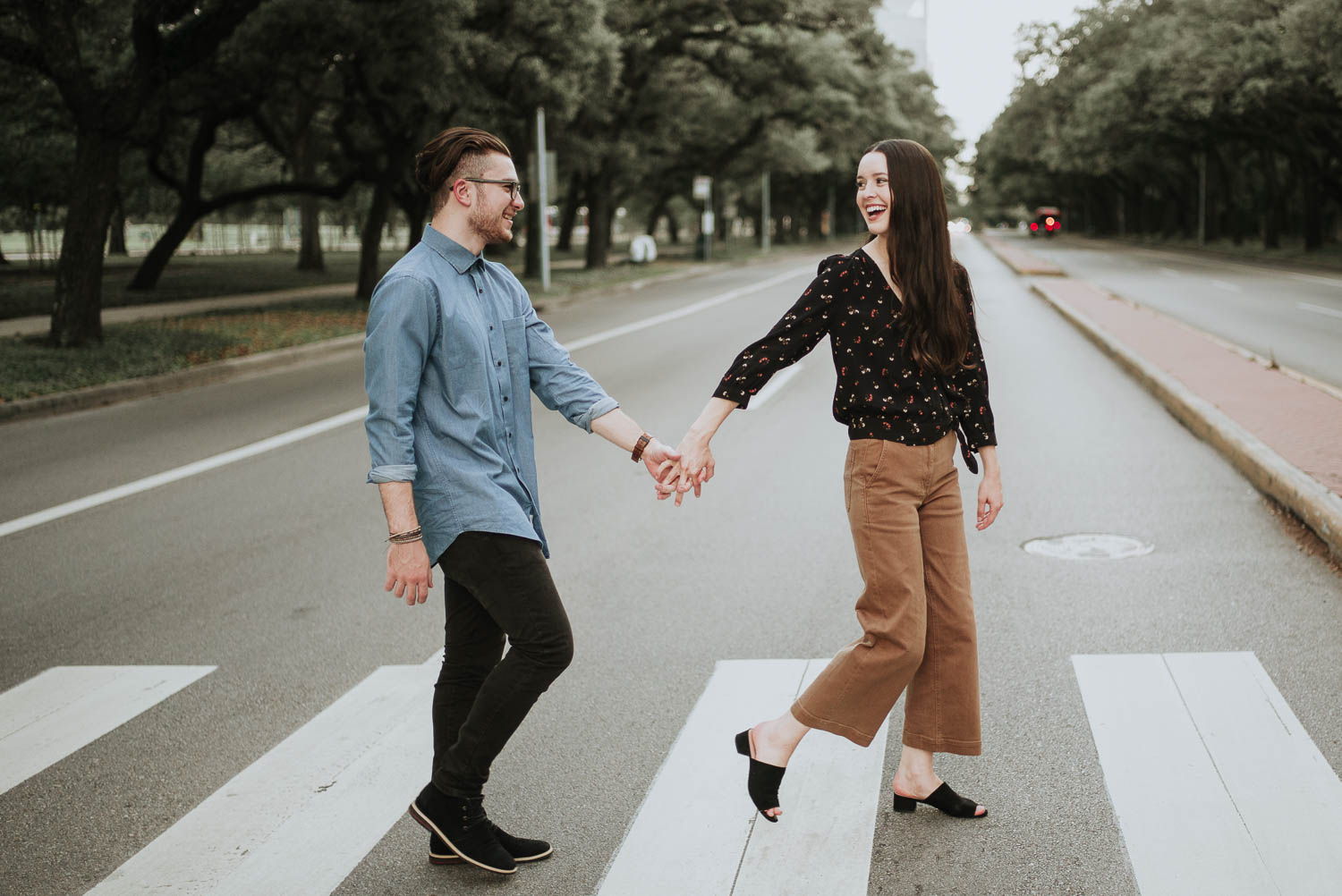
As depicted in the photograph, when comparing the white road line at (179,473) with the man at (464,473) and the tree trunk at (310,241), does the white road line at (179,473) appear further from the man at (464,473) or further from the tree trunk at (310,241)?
the tree trunk at (310,241)

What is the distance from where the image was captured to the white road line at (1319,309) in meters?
21.5

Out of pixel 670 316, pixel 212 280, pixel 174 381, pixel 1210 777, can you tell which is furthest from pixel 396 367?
pixel 212 280

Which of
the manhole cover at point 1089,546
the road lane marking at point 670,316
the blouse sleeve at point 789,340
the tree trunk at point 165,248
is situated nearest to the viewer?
the blouse sleeve at point 789,340

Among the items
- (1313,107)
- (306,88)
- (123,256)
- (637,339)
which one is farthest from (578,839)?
(123,256)

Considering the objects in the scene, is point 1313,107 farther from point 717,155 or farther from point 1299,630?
point 1299,630

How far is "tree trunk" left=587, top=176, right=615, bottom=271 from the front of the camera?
39.2 meters

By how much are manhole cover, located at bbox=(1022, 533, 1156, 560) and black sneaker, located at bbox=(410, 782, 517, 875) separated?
13.5ft

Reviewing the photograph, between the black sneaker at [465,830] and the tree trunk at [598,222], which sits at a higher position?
the tree trunk at [598,222]

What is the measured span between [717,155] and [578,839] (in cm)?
4877

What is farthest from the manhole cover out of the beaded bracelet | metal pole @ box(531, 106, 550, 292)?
metal pole @ box(531, 106, 550, 292)

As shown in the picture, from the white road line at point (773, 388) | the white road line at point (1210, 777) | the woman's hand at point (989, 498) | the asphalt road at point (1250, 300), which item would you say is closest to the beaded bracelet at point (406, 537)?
the woman's hand at point (989, 498)

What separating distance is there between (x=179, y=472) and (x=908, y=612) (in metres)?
7.19

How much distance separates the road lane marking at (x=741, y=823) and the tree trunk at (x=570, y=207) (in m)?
45.1

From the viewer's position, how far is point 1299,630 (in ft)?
18.0
